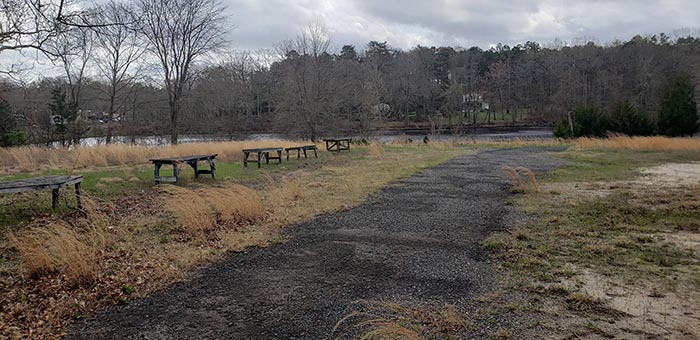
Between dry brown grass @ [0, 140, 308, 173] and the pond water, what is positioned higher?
the pond water

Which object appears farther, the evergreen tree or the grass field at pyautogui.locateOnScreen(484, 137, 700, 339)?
the evergreen tree

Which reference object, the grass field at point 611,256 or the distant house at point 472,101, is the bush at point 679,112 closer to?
the grass field at point 611,256

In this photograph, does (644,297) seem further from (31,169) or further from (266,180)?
(31,169)

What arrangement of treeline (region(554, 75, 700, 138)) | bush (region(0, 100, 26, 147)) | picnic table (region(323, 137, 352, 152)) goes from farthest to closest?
1. treeline (region(554, 75, 700, 138))
2. picnic table (region(323, 137, 352, 152))
3. bush (region(0, 100, 26, 147))

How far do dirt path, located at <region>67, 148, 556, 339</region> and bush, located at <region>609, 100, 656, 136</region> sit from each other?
22889 millimetres

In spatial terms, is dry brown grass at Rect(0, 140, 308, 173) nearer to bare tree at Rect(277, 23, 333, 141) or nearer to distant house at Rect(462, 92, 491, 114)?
bare tree at Rect(277, 23, 333, 141)

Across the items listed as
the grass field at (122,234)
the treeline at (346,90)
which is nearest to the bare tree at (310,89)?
the treeline at (346,90)

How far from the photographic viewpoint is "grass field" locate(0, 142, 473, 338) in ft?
11.3

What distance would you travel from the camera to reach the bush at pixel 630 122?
954 inches

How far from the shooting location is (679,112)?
23.3 m

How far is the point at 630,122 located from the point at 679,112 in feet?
7.56

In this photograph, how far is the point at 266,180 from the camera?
10.3 metres

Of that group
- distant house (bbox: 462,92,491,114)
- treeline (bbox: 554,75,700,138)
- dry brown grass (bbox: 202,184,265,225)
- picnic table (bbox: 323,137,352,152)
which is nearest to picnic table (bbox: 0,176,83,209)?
dry brown grass (bbox: 202,184,265,225)

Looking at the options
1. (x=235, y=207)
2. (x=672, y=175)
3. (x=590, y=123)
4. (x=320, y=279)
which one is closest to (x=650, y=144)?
(x=590, y=123)
